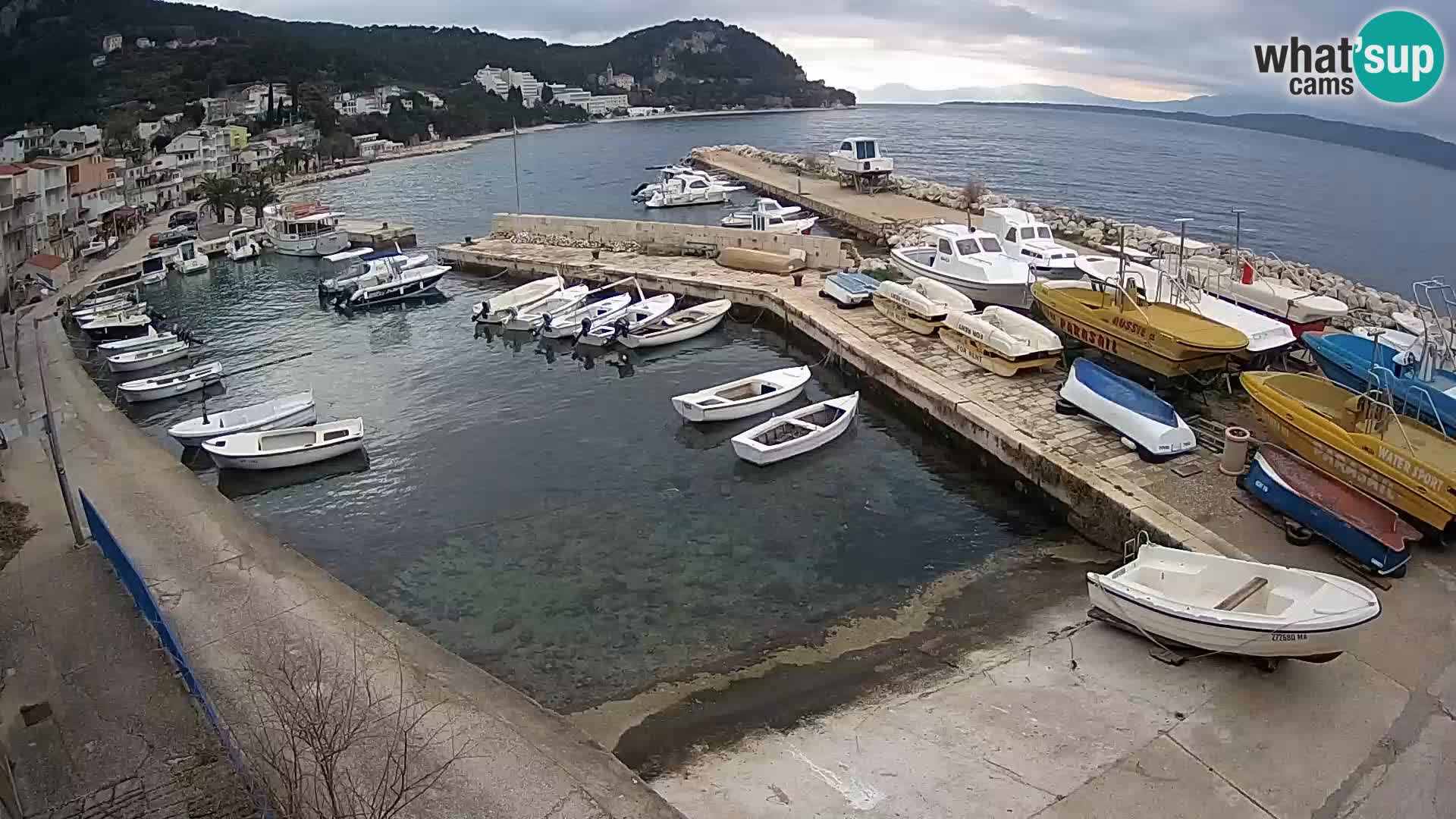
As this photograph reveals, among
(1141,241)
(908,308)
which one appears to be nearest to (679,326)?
(908,308)

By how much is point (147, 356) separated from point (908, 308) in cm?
A: 2134

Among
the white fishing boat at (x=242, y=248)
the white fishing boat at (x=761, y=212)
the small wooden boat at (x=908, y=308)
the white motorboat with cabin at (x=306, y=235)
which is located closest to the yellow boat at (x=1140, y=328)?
the small wooden boat at (x=908, y=308)

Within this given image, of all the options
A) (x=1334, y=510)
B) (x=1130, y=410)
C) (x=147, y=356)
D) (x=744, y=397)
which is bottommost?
(x=1334, y=510)

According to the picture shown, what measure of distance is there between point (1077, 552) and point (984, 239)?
46.4ft

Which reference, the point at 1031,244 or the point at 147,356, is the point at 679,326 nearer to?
the point at 1031,244

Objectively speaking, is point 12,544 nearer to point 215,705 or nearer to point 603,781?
point 215,705

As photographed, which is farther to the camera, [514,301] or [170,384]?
[514,301]

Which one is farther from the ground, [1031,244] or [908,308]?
[1031,244]

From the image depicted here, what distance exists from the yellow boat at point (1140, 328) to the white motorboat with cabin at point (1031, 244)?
3263 mm

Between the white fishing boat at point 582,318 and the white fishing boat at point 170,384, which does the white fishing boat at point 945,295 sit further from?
the white fishing boat at point 170,384

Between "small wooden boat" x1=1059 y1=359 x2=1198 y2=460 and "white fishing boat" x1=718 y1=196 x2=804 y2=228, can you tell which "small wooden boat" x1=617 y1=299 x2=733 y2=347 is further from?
"white fishing boat" x1=718 y1=196 x2=804 y2=228

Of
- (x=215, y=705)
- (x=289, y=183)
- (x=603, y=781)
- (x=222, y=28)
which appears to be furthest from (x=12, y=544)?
(x=222, y=28)

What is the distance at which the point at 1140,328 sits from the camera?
18.7m

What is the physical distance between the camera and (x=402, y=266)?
112 feet
